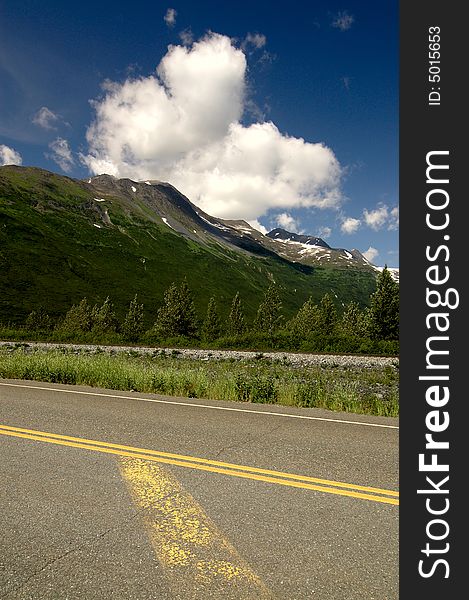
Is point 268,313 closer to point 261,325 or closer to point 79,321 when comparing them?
point 261,325

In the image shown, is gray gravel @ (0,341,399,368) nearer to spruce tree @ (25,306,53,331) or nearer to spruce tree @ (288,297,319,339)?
spruce tree @ (288,297,319,339)

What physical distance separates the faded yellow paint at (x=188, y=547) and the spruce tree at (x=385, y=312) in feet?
177

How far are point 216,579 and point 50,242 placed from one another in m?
169

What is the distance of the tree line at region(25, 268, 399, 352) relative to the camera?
118 feet

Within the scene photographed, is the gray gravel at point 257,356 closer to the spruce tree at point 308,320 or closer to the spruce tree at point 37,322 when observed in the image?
the spruce tree at point 308,320

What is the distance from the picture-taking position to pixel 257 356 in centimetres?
2984

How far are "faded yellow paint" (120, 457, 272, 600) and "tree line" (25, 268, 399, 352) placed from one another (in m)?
28.4

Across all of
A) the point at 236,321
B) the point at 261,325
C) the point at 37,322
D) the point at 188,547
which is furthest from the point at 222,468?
the point at 37,322

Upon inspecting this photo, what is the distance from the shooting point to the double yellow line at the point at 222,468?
523 centimetres

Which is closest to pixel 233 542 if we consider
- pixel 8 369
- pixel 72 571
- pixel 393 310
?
pixel 72 571

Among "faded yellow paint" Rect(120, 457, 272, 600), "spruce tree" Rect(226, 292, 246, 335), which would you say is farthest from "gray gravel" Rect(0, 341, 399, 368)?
"spruce tree" Rect(226, 292, 246, 335)

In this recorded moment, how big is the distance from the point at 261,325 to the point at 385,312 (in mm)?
37900

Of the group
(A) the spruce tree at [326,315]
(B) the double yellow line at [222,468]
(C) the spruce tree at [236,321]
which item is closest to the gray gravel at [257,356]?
(B) the double yellow line at [222,468]

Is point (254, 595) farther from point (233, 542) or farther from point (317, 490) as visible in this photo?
point (317, 490)
